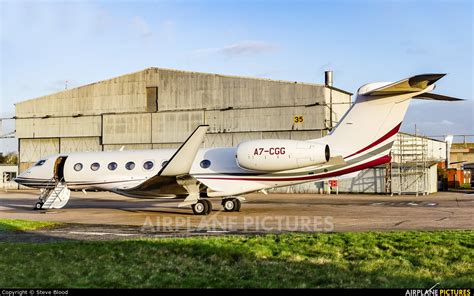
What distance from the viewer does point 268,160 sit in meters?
22.0

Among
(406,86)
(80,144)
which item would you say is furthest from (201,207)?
(80,144)

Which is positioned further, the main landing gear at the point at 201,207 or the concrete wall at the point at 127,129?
the concrete wall at the point at 127,129

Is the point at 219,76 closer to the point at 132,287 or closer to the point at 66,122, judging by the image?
the point at 66,122

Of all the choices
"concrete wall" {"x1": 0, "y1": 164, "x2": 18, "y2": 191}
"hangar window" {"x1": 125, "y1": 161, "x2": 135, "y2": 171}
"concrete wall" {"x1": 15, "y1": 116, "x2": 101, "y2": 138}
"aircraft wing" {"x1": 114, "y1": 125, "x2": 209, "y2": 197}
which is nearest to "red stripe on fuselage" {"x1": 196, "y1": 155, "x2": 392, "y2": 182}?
"aircraft wing" {"x1": 114, "y1": 125, "x2": 209, "y2": 197}

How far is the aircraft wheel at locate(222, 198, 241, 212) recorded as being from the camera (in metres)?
24.4

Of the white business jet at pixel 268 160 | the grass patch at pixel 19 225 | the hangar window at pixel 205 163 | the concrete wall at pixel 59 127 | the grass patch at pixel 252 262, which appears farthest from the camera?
the concrete wall at pixel 59 127

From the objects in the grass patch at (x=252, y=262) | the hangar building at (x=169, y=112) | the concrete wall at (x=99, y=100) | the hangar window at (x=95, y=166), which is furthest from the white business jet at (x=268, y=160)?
the concrete wall at (x=99, y=100)

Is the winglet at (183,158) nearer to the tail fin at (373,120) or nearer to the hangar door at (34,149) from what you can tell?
the tail fin at (373,120)

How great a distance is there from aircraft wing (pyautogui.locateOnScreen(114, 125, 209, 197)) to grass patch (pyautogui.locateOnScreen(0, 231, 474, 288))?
8710 mm

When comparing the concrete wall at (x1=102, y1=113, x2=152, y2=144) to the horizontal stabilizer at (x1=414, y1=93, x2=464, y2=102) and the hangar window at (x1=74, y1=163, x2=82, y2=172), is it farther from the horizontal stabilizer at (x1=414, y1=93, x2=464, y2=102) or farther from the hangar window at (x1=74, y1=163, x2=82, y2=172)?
the horizontal stabilizer at (x1=414, y1=93, x2=464, y2=102)

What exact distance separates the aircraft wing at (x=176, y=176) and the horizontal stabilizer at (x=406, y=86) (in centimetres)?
656

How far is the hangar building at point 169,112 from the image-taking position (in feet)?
144

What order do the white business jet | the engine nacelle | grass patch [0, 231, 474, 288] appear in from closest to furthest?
grass patch [0, 231, 474, 288] < the white business jet < the engine nacelle

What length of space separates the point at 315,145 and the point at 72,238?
1093 centimetres
